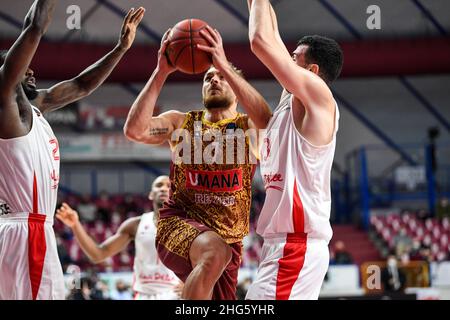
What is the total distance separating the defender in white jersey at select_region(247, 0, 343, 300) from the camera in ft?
12.7

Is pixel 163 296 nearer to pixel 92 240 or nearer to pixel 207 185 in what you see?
pixel 92 240

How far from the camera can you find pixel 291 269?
384 centimetres

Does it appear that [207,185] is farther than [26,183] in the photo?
Yes

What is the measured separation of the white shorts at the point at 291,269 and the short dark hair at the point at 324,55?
1.08 metres

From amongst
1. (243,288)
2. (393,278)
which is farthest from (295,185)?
(393,278)

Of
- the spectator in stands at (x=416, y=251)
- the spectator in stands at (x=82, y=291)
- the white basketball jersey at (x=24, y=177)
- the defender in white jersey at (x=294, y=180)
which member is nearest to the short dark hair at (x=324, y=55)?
the defender in white jersey at (x=294, y=180)

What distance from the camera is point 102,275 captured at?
37.8 feet

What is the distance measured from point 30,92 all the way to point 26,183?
0.76 m

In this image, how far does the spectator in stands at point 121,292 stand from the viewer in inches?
424

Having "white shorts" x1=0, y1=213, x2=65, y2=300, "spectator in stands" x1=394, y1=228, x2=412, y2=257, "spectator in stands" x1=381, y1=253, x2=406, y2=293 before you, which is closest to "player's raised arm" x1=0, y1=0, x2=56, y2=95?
"white shorts" x1=0, y1=213, x2=65, y2=300

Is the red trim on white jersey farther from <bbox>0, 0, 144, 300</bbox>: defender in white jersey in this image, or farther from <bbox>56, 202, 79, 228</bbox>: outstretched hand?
<bbox>56, 202, 79, 228</bbox>: outstretched hand

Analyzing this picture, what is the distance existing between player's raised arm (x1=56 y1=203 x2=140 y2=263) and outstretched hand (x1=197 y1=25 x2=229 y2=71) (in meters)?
2.38

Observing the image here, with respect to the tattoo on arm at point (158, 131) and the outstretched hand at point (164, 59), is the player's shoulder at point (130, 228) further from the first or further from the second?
the outstretched hand at point (164, 59)
